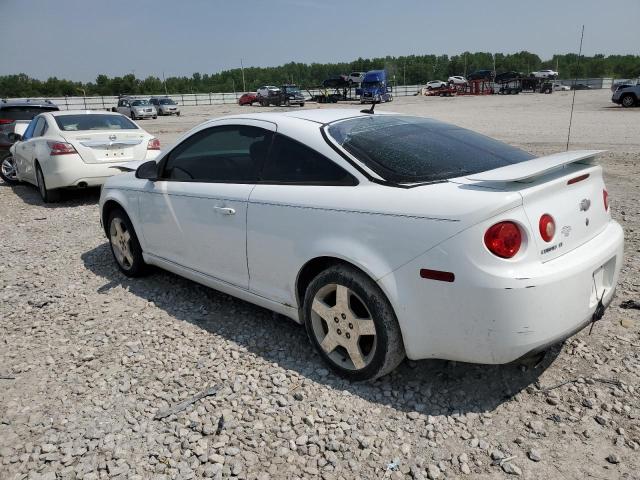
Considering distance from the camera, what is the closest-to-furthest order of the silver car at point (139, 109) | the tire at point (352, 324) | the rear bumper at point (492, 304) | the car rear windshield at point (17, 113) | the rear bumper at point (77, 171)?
the rear bumper at point (492, 304) → the tire at point (352, 324) → the rear bumper at point (77, 171) → the car rear windshield at point (17, 113) → the silver car at point (139, 109)

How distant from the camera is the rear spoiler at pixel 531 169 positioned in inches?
98.9

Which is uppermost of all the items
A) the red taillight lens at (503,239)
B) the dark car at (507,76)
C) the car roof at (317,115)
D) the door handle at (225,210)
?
the dark car at (507,76)

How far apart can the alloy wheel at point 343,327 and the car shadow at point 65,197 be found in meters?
6.93

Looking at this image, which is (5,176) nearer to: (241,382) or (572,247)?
(241,382)

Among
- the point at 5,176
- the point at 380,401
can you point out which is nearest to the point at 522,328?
the point at 380,401

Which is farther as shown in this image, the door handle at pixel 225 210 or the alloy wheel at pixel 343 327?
the door handle at pixel 225 210

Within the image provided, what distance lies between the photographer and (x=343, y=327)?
3002 millimetres

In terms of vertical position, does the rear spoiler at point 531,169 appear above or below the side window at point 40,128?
below

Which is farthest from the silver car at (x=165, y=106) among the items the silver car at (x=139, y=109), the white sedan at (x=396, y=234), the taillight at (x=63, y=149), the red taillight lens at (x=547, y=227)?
the red taillight lens at (x=547, y=227)

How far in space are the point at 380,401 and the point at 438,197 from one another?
1.21m

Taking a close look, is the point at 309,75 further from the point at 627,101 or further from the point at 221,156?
the point at 221,156

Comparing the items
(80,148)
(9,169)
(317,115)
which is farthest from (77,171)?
(317,115)

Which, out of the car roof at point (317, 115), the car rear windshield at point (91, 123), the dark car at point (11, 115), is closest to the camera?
the car roof at point (317, 115)

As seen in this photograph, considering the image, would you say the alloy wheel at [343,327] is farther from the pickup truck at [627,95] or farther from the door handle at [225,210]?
the pickup truck at [627,95]
